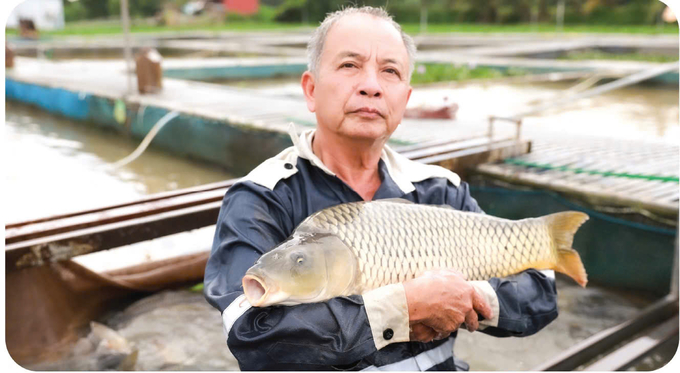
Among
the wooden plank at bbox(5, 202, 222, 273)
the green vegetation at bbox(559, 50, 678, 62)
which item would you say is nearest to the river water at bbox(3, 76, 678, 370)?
the wooden plank at bbox(5, 202, 222, 273)

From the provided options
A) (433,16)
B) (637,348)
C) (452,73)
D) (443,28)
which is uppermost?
(433,16)

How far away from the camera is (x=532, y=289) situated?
1.73 meters

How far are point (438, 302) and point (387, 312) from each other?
123mm

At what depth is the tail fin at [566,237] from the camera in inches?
67.5

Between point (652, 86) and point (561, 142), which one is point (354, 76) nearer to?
point (561, 142)

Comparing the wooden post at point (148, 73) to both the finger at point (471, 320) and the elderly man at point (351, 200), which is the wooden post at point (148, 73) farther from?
the finger at point (471, 320)

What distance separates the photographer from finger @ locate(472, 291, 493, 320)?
153 cm

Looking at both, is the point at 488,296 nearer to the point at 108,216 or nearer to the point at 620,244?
the point at 108,216

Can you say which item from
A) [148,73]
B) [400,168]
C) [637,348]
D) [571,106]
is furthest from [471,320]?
[571,106]

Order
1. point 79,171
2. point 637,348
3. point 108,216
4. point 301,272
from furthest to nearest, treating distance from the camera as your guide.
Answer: point 79,171 → point 637,348 → point 108,216 → point 301,272

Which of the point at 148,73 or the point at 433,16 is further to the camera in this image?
the point at 433,16

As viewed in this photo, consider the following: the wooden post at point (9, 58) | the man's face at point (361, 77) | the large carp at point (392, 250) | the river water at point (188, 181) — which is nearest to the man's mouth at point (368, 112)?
the man's face at point (361, 77)

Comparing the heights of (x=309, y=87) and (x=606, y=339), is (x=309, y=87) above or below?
above

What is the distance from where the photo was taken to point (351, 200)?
68.8 inches
